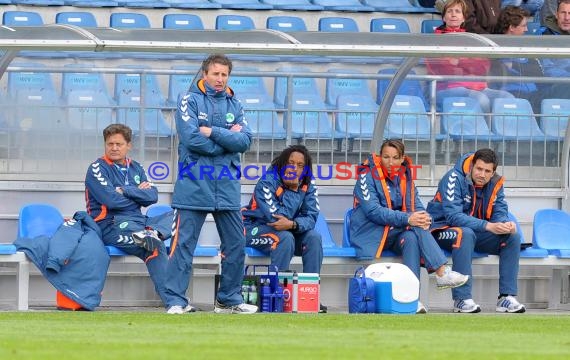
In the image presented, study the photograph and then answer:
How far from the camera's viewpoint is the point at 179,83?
1324cm

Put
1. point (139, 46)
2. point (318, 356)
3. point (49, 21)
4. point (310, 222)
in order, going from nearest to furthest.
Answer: point (318, 356) < point (139, 46) < point (310, 222) < point (49, 21)

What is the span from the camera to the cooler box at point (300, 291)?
1204 cm

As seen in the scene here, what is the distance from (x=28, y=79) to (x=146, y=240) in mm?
1965

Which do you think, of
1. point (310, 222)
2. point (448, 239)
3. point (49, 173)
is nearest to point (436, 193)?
point (448, 239)

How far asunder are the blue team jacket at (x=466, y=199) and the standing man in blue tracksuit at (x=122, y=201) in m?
2.46

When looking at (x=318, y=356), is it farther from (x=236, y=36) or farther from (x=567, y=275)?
(x=567, y=275)

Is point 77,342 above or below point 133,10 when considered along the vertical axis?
below

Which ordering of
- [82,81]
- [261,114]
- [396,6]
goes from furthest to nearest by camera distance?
[396,6] → [261,114] → [82,81]

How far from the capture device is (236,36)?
1196 cm

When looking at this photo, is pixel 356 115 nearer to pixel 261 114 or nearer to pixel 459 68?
pixel 261 114

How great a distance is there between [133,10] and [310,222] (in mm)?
5449

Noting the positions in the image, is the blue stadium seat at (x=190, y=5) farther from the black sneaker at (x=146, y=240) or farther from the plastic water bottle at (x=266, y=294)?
the plastic water bottle at (x=266, y=294)

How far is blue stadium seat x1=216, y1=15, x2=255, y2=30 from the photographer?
1661 cm

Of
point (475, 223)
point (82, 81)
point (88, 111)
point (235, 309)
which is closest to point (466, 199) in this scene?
point (475, 223)
